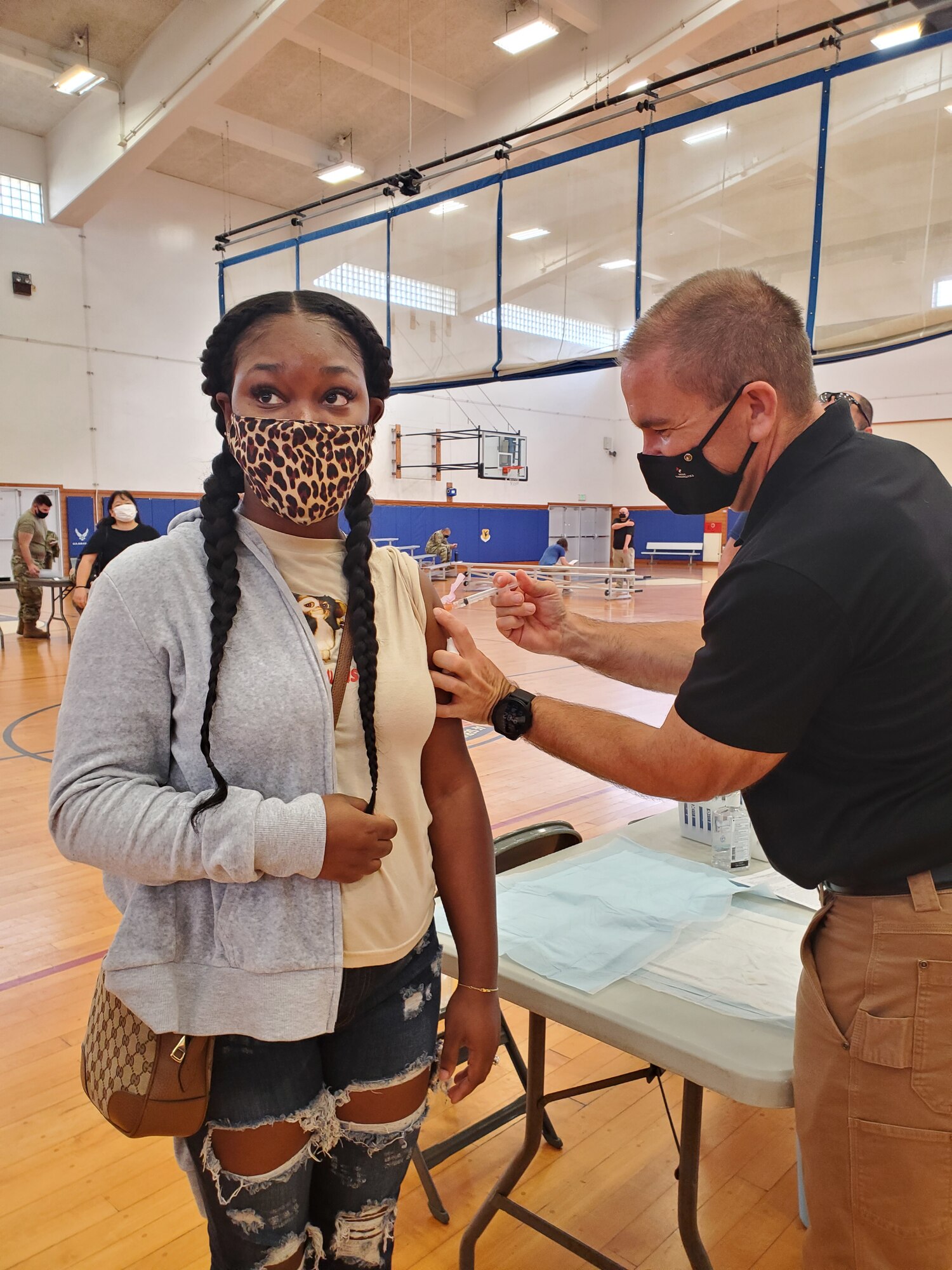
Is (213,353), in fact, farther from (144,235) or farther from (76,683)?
(144,235)

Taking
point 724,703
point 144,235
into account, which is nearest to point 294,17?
point 144,235

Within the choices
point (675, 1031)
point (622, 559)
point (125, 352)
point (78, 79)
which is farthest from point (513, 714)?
point (622, 559)

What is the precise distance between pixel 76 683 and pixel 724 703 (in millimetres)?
894

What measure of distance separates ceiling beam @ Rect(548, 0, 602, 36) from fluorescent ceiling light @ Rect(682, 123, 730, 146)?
10.4ft

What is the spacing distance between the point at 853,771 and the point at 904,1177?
59cm

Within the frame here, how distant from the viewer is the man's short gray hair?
4.85 feet

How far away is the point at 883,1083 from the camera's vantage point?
1271 millimetres

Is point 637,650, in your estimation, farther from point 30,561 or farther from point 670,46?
point 670,46

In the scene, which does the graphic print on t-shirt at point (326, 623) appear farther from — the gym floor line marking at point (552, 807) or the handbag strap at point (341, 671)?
the gym floor line marking at point (552, 807)

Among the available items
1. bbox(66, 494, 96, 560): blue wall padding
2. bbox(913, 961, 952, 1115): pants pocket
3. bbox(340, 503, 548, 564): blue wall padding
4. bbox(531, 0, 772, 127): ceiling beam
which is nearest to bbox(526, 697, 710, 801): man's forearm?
bbox(913, 961, 952, 1115): pants pocket

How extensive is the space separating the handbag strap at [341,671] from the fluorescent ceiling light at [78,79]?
12666mm

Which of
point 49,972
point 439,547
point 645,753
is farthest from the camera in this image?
point 439,547

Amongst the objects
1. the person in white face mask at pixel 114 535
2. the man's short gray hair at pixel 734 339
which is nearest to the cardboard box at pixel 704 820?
the man's short gray hair at pixel 734 339

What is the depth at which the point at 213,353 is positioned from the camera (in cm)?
126
